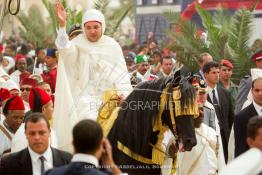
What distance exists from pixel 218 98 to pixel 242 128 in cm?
341

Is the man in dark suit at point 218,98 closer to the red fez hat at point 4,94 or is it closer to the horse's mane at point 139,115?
the red fez hat at point 4,94

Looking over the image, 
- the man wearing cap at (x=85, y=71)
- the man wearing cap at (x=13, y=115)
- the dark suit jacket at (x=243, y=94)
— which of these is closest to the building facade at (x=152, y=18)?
the dark suit jacket at (x=243, y=94)

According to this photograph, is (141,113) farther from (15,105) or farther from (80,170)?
(80,170)

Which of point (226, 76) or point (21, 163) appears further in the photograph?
point (226, 76)

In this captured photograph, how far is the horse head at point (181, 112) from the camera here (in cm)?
1153

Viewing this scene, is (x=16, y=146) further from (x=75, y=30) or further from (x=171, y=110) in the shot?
(x=75, y=30)

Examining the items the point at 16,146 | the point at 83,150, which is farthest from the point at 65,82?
the point at 83,150

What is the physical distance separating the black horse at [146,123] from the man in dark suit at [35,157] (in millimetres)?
1066

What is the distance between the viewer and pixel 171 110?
1156cm

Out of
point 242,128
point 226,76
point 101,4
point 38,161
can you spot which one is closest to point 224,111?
point 226,76

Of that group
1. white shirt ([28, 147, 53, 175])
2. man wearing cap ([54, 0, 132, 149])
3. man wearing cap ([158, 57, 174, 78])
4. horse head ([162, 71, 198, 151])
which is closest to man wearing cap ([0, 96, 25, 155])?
man wearing cap ([54, 0, 132, 149])

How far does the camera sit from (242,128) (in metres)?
14.0

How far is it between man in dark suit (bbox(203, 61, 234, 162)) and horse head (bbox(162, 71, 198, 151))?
5.46m

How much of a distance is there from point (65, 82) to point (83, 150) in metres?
5.47
